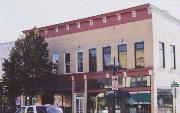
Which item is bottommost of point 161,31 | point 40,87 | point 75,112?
point 75,112

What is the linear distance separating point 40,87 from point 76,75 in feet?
11.4

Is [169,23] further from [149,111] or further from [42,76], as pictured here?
[42,76]

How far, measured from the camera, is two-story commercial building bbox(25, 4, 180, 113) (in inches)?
1190

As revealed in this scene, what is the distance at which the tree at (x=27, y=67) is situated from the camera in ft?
112

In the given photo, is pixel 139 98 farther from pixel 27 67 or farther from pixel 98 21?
pixel 27 67

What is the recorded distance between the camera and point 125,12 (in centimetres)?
3198

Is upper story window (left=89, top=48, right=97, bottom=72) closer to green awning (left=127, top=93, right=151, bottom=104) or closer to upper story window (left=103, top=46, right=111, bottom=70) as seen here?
upper story window (left=103, top=46, right=111, bottom=70)

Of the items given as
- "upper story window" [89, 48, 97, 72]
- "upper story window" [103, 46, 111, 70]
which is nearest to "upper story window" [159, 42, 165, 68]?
"upper story window" [103, 46, 111, 70]

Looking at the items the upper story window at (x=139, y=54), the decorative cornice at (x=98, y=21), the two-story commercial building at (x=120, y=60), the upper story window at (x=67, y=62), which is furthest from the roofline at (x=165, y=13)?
the upper story window at (x=67, y=62)

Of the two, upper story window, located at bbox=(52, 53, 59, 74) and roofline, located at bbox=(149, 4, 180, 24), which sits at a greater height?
roofline, located at bbox=(149, 4, 180, 24)

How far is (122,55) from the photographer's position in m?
32.0

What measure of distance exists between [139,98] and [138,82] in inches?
49.4

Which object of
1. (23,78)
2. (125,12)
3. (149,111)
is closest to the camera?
(149,111)

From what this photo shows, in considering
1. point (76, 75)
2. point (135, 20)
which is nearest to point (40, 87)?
point (76, 75)
